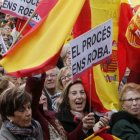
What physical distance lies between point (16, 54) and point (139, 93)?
1272 millimetres

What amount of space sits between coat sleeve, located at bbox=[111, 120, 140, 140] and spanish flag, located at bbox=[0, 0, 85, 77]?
0.87 meters

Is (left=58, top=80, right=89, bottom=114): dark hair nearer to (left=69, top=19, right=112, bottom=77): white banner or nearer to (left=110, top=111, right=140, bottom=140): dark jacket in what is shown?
(left=110, top=111, right=140, bottom=140): dark jacket

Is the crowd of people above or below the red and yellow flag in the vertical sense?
below

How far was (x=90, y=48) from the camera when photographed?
5.18 m

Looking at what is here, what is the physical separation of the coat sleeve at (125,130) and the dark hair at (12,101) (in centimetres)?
95

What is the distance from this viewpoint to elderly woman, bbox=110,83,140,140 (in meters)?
5.22

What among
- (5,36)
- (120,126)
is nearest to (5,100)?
(120,126)

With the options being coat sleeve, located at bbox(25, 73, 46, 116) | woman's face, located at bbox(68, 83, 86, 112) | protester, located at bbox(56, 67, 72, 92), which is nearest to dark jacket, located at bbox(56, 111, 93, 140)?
woman's face, located at bbox(68, 83, 86, 112)

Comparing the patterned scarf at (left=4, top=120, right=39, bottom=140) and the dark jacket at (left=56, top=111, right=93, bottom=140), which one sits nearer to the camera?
the patterned scarf at (left=4, top=120, right=39, bottom=140)

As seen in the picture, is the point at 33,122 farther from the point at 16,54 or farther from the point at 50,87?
the point at 50,87

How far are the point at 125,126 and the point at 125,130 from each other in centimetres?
4

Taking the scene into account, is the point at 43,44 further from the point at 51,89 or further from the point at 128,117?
the point at 51,89

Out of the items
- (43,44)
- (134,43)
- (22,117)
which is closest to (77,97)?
(134,43)

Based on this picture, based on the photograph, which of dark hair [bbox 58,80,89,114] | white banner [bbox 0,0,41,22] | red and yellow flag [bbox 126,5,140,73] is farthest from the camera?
white banner [bbox 0,0,41,22]
